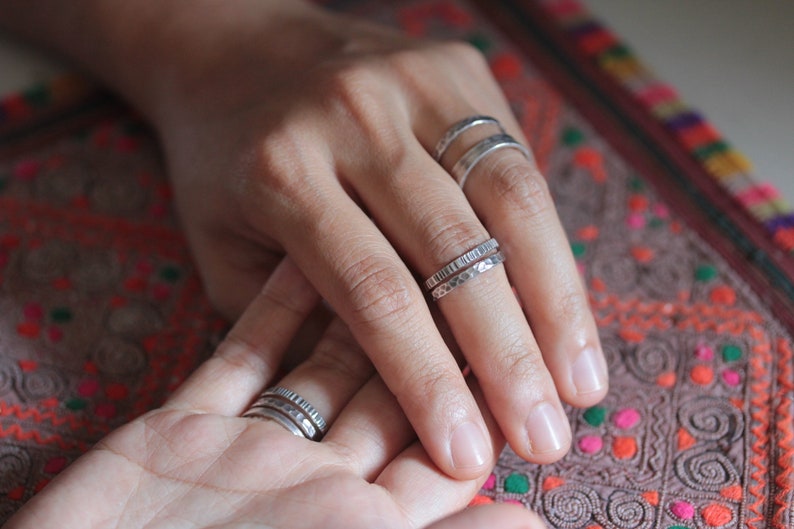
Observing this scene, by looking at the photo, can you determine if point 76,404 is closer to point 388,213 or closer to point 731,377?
point 388,213

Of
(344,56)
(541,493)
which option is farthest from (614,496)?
(344,56)

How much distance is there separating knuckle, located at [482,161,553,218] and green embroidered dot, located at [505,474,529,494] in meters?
0.22

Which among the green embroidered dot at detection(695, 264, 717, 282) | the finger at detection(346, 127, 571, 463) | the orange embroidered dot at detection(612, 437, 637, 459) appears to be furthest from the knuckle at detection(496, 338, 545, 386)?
the green embroidered dot at detection(695, 264, 717, 282)

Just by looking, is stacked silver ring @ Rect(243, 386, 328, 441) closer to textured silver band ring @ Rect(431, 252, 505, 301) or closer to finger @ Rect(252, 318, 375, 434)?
finger @ Rect(252, 318, 375, 434)

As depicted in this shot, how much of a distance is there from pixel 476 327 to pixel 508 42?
533mm

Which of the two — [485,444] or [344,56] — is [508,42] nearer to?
[344,56]

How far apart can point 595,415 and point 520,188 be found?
0.21 metres

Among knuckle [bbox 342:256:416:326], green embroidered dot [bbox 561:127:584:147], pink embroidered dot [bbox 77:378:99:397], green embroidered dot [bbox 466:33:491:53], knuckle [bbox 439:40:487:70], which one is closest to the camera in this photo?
knuckle [bbox 342:256:416:326]

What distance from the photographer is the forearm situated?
0.93 m

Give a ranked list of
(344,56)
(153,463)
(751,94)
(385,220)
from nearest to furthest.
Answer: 1. (153,463)
2. (385,220)
3. (344,56)
4. (751,94)

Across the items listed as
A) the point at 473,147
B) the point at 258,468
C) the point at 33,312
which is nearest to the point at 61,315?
the point at 33,312

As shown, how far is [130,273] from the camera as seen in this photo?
875 mm

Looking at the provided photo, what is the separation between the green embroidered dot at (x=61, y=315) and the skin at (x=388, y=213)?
0.13 metres

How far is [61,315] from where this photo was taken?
2.73 feet
